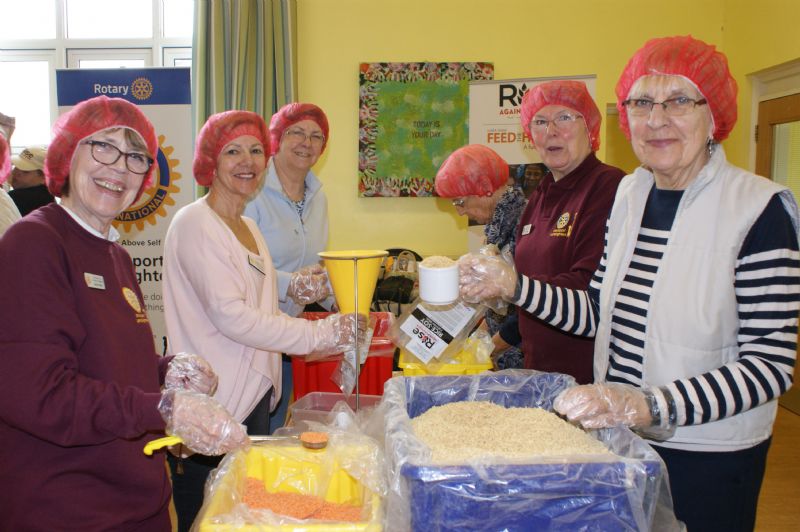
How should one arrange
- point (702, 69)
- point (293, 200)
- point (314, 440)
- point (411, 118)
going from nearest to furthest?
point (314, 440)
point (702, 69)
point (293, 200)
point (411, 118)

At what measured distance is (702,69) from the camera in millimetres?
1281

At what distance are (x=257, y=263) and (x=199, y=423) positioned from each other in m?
0.81

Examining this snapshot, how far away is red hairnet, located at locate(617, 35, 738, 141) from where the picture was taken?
4.21ft

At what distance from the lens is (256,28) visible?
4.82m

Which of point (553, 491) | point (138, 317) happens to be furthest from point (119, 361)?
point (553, 491)

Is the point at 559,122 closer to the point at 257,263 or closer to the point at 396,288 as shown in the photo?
the point at 257,263

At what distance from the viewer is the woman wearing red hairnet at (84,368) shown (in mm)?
1027

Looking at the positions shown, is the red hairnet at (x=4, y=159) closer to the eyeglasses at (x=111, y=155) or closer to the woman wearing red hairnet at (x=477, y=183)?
the eyeglasses at (x=111, y=155)

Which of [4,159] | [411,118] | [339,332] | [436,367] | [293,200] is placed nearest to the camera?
[339,332]

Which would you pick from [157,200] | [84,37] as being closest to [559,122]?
[157,200]

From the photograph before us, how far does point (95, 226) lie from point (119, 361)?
0.30 m

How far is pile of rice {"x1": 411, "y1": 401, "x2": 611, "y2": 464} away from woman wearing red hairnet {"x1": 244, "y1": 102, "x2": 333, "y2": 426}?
1365 mm

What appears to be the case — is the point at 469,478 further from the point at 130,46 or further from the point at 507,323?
the point at 130,46

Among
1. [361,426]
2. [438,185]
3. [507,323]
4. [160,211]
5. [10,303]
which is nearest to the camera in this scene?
[10,303]
